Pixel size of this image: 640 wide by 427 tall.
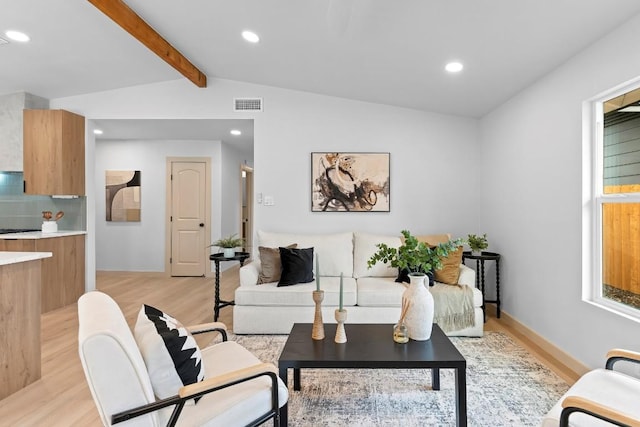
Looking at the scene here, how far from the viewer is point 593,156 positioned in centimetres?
267


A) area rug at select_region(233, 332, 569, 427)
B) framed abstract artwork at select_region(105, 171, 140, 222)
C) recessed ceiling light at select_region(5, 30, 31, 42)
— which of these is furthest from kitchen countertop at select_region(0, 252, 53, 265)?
framed abstract artwork at select_region(105, 171, 140, 222)

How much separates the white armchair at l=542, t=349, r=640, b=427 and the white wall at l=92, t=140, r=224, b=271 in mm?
5626

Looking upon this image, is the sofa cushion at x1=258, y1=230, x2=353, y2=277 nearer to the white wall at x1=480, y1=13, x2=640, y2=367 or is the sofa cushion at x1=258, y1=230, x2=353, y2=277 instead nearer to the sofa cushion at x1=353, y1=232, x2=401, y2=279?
the sofa cushion at x1=353, y1=232, x2=401, y2=279

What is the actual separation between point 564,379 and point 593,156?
1621mm

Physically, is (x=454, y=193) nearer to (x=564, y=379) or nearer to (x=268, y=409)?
(x=564, y=379)

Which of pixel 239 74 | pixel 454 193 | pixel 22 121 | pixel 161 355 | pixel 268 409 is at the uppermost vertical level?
pixel 239 74

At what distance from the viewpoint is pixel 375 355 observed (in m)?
2.01

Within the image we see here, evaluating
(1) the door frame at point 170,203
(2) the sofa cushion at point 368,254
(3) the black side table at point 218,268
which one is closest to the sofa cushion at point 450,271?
(2) the sofa cushion at point 368,254

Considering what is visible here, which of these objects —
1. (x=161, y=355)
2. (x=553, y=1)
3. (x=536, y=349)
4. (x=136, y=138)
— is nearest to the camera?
(x=161, y=355)

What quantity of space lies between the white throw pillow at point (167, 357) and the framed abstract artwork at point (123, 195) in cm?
555

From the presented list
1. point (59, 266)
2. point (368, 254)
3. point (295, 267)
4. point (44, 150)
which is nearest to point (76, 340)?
point (59, 266)

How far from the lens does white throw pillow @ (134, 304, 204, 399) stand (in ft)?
4.65

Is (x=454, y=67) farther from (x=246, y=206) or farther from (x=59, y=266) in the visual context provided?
(x=246, y=206)

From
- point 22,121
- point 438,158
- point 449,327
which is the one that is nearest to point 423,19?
point 438,158
